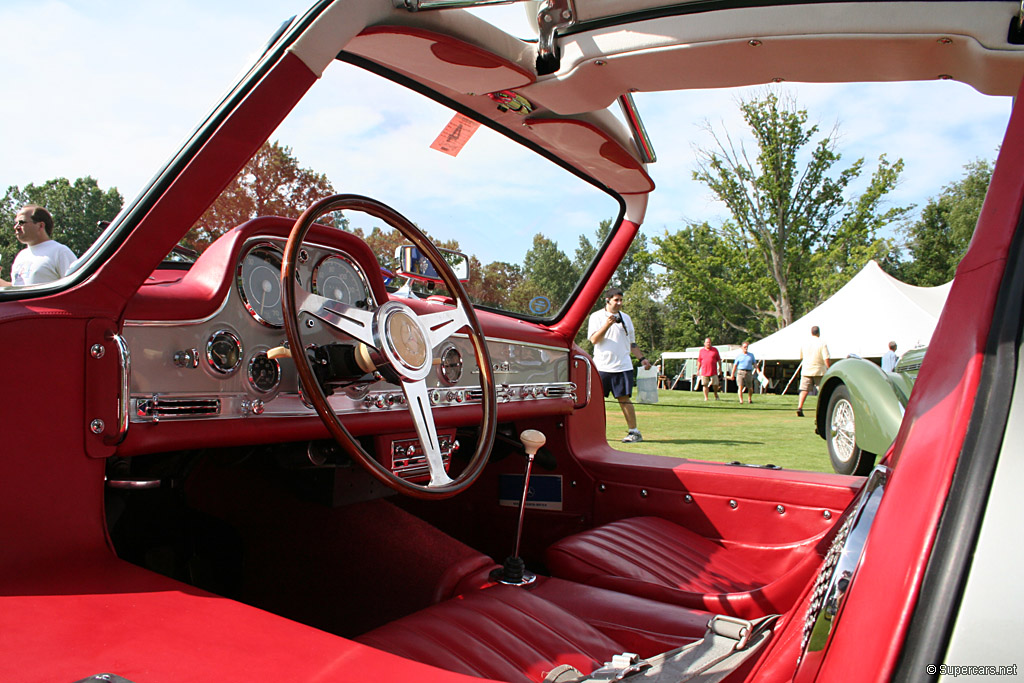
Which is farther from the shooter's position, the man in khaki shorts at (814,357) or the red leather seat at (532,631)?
the man in khaki shorts at (814,357)

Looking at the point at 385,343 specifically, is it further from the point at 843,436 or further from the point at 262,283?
the point at 843,436

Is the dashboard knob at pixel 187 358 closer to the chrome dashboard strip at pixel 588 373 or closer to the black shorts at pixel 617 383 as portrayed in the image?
the chrome dashboard strip at pixel 588 373

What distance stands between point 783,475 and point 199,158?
2.01 meters

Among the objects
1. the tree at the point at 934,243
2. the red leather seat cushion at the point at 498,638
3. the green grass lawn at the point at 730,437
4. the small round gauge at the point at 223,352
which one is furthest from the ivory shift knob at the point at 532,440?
the tree at the point at 934,243

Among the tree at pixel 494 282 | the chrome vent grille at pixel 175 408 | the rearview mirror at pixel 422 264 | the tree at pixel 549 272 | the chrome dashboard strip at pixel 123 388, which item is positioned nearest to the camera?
the chrome dashboard strip at pixel 123 388

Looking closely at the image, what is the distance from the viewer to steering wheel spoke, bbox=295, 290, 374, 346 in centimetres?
160

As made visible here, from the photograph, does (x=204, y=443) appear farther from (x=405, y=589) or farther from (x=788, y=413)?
(x=788, y=413)

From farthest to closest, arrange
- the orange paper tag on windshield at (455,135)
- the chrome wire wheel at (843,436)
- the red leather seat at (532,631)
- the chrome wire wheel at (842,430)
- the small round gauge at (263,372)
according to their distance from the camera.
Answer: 1. the chrome wire wheel at (842,430)
2. the chrome wire wheel at (843,436)
3. the orange paper tag on windshield at (455,135)
4. the small round gauge at (263,372)
5. the red leather seat at (532,631)

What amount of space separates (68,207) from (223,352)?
16.7 inches

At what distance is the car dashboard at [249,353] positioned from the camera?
4.40 ft

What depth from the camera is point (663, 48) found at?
5.32 ft

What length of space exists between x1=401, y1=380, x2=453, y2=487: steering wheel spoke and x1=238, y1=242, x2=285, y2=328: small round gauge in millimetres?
344

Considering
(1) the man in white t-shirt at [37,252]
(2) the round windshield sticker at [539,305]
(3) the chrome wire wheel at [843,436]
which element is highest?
(1) the man in white t-shirt at [37,252]

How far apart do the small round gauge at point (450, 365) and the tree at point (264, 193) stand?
581 millimetres
